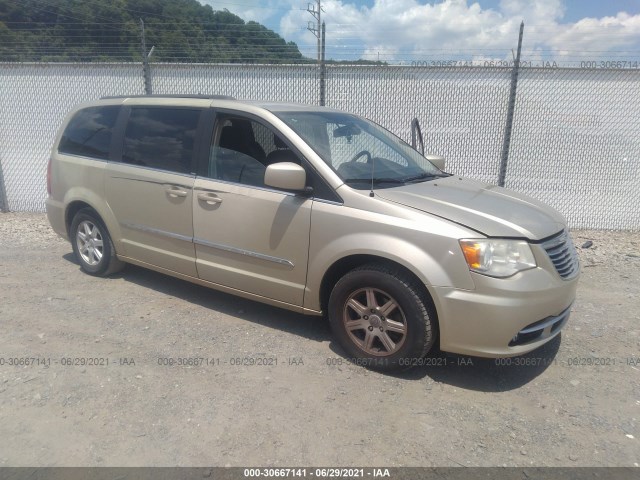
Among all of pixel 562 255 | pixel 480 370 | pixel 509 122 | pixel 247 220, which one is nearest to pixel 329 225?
pixel 247 220

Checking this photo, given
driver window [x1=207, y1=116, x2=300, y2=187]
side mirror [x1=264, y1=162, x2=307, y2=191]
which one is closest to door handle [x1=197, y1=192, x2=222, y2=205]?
driver window [x1=207, y1=116, x2=300, y2=187]

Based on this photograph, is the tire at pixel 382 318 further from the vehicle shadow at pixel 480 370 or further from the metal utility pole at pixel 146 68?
the metal utility pole at pixel 146 68

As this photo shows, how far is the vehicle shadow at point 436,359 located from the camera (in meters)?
3.45

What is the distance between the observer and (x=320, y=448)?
271cm

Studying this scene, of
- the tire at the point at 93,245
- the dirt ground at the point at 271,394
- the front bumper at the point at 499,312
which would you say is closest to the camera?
the dirt ground at the point at 271,394

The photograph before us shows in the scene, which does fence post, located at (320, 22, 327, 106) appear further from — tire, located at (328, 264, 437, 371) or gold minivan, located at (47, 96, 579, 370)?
tire, located at (328, 264, 437, 371)

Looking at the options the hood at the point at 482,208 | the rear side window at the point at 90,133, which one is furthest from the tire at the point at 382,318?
the rear side window at the point at 90,133

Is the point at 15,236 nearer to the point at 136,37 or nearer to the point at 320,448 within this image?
the point at 136,37

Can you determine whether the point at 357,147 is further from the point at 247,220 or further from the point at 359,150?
the point at 247,220

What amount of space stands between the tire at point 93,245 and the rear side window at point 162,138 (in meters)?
0.84

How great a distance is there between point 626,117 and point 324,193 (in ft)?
18.4

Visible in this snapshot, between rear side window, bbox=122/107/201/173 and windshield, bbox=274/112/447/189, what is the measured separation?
91 centimetres

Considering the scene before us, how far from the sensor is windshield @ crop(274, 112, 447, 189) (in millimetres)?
3719

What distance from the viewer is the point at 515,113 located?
700 centimetres
